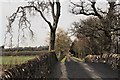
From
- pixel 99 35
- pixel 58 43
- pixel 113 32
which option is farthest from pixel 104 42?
pixel 58 43

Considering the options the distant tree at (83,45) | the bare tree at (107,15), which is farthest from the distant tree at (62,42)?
the bare tree at (107,15)

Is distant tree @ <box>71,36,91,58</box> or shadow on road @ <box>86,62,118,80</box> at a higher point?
shadow on road @ <box>86,62,118,80</box>

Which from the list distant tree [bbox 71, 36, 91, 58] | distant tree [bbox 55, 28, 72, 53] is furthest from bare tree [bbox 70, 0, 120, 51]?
distant tree [bbox 55, 28, 72, 53]

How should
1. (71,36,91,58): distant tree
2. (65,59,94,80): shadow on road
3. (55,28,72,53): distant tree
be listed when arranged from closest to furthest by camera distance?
(65,59,94,80): shadow on road → (71,36,91,58): distant tree → (55,28,72,53): distant tree

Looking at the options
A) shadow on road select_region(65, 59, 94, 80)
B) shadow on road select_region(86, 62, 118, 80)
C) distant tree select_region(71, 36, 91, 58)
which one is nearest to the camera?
shadow on road select_region(65, 59, 94, 80)

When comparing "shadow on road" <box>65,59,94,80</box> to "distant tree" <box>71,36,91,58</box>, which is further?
"distant tree" <box>71,36,91,58</box>

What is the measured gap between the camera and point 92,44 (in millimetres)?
50531

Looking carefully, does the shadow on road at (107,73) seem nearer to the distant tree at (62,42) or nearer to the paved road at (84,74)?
the paved road at (84,74)

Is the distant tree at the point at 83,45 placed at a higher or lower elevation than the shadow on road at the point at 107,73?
lower

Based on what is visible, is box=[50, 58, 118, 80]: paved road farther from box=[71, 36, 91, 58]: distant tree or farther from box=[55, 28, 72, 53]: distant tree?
box=[55, 28, 72, 53]: distant tree

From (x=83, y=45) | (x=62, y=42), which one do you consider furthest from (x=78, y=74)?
(x=62, y=42)

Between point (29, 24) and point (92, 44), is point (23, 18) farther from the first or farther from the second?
point (92, 44)

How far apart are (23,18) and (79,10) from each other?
39.6 ft

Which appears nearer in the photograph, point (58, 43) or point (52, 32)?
point (52, 32)
